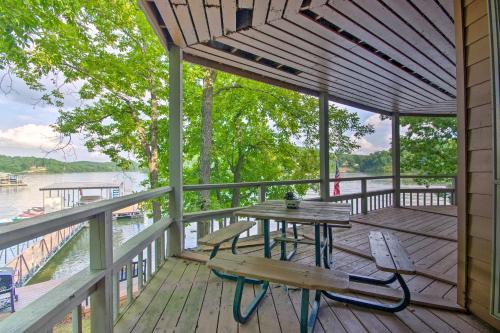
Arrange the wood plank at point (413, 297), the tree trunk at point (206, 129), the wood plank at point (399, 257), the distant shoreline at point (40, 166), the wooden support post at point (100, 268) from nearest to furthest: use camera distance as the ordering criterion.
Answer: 1. the wooden support post at point (100, 268)
2. the wood plank at point (399, 257)
3. the wood plank at point (413, 297)
4. the distant shoreline at point (40, 166)
5. the tree trunk at point (206, 129)

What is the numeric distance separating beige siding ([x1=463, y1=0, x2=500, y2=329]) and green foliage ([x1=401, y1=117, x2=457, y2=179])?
9.01 meters

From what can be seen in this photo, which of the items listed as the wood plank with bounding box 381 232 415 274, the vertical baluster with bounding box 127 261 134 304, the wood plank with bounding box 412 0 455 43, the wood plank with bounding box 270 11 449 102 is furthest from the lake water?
the wood plank with bounding box 412 0 455 43

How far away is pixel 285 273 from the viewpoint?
5.21 ft

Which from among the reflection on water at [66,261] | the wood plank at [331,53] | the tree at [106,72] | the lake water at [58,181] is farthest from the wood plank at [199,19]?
the reflection on water at [66,261]

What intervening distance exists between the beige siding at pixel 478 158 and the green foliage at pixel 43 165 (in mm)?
7601

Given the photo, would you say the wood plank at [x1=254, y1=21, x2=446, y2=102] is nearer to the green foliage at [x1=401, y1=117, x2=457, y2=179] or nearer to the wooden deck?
the wooden deck

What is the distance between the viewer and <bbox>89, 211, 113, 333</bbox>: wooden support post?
1.51 meters

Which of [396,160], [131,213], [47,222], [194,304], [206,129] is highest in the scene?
[206,129]

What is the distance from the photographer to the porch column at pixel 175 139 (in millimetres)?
3070

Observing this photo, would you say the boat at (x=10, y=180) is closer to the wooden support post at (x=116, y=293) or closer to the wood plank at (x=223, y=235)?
the wooden support post at (x=116, y=293)

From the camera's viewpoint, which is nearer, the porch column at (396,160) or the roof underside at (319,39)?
the roof underside at (319,39)

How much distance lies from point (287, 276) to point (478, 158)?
1.65 m

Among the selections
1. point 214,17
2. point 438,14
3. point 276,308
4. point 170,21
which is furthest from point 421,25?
point 276,308

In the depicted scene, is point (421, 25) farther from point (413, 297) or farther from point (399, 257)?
point (413, 297)
